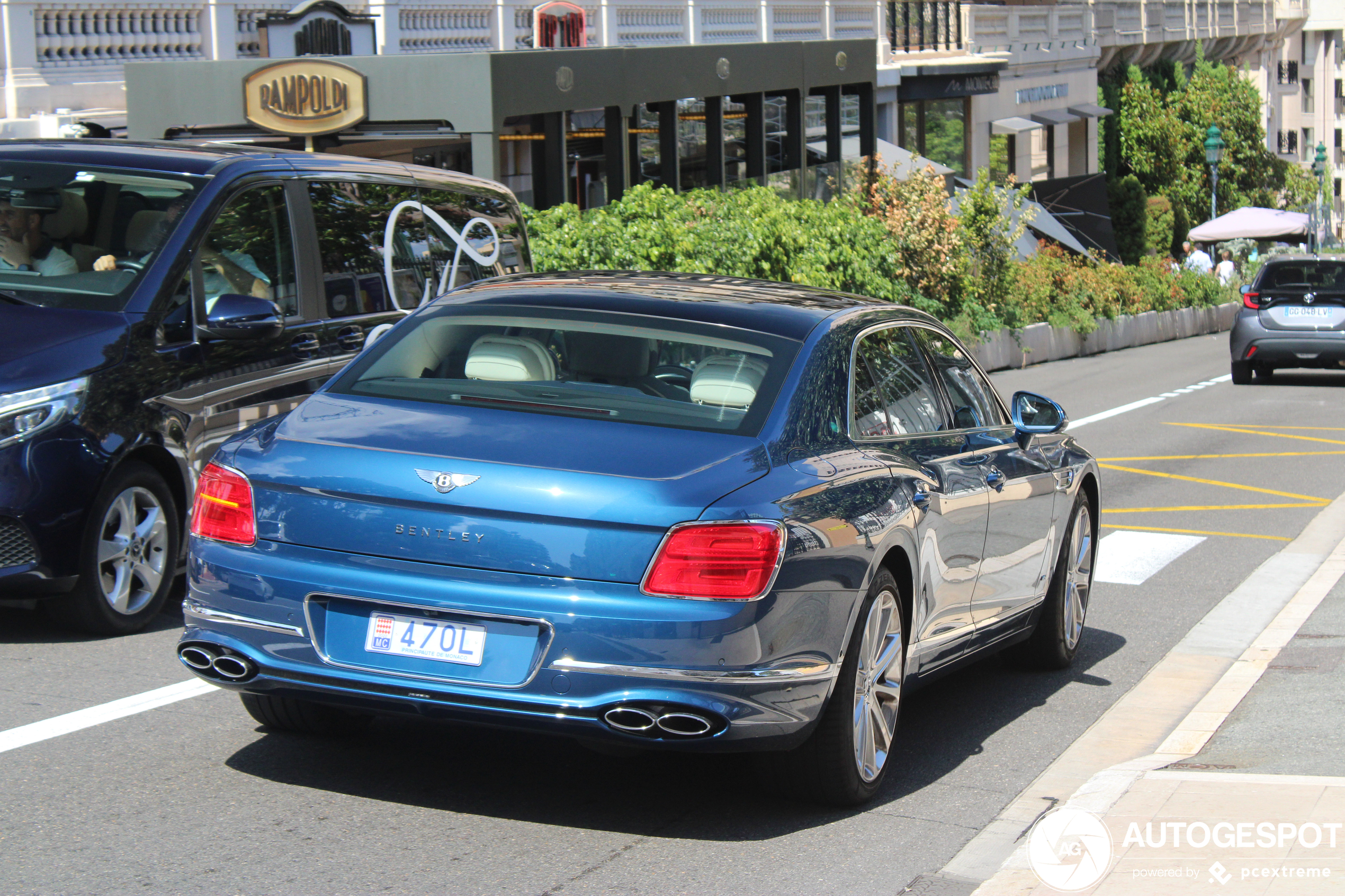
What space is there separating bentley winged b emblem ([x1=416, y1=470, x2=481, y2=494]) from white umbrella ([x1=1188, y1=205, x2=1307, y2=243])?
4541cm

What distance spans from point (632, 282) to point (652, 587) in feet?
5.93

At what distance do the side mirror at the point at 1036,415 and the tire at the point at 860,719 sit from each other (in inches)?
65.9

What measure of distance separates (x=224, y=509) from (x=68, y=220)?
339 cm

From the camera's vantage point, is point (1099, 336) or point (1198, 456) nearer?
point (1198, 456)

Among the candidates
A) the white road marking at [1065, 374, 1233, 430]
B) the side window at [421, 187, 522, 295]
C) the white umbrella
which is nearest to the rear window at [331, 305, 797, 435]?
the side window at [421, 187, 522, 295]

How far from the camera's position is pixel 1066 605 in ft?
25.2

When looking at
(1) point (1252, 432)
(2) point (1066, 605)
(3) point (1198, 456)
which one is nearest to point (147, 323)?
(2) point (1066, 605)

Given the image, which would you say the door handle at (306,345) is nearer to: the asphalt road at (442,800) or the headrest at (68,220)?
the headrest at (68,220)

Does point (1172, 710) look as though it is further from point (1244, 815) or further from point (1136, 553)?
point (1136, 553)

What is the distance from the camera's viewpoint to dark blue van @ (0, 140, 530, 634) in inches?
276

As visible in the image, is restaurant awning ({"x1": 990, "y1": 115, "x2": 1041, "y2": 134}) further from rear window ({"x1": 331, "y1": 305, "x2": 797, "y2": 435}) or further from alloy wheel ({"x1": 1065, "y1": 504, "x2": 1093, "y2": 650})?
rear window ({"x1": 331, "y1": 305, "x2": 797, "y2": 435})

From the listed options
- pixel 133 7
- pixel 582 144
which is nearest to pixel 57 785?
pixel 133 7

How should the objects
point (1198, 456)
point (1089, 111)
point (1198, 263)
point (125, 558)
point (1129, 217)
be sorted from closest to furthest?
1. point (125, 558)
2. point (1198, 456)
3. point (1198, 263)
4. point (1089, 111)
5. point (1129, 217)

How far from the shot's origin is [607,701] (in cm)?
476
